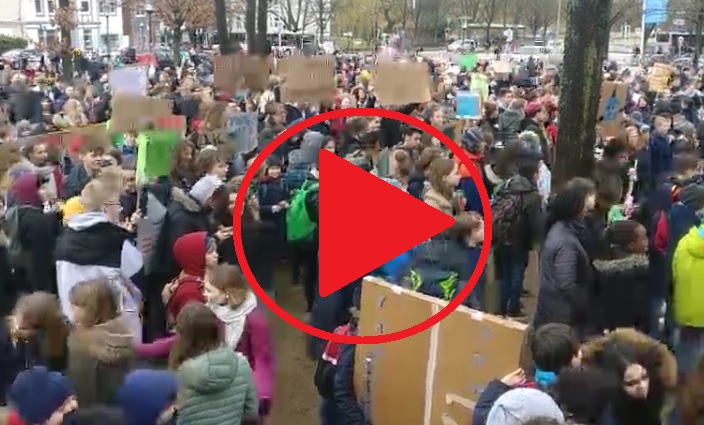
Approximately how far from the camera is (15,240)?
6363 millimetres

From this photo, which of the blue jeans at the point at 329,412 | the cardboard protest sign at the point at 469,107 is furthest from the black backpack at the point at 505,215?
the cardboard protest sign at the point at 469,107

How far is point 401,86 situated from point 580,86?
260 centimetres

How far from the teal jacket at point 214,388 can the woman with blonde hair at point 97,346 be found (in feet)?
0.96

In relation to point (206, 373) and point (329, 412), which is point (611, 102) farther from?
point (206, 373)

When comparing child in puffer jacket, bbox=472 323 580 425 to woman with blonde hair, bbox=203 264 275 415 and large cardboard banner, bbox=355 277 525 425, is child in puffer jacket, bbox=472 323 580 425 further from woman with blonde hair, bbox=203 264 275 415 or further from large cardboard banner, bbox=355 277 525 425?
woman with blonde hair, bbox=203 264 275 415

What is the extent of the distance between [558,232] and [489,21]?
4871cm

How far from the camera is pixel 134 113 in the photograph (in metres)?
10.1

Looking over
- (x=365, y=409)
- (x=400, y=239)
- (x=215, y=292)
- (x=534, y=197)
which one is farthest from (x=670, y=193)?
(x=215, y=292)

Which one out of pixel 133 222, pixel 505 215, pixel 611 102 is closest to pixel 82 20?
pixel 611 102

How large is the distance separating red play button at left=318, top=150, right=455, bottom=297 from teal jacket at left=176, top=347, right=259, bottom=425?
170 centimetres

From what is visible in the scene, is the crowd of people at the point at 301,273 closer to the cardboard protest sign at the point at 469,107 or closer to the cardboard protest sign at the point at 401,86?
the cardboard protest sign at the point at 401,86

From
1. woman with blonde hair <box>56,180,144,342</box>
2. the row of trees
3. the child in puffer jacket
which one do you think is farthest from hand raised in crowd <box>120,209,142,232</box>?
the row of trees

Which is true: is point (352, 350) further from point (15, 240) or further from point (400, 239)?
point (15, 240)

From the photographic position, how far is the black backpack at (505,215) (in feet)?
23.9
